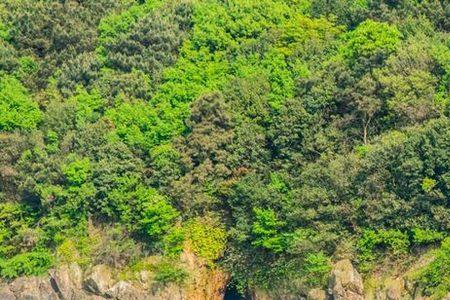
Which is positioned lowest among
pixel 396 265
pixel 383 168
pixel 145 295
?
pixel 145 295

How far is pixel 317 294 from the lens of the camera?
2574 inches

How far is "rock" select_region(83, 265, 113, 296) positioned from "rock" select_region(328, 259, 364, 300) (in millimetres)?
13307

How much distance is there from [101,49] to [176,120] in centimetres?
1068

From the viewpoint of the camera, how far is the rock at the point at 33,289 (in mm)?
70438

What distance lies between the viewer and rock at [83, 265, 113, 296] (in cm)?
6912

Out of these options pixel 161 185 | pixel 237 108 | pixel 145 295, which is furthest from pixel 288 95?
pixel 145 295

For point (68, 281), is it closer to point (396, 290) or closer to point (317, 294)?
point (317, 294)

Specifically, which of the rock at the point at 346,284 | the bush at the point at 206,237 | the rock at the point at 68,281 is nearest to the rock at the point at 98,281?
the rock at the point at 68,281

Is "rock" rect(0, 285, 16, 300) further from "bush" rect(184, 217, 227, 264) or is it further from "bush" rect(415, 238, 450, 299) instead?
"bush" rect(415, 238, 450, 299)

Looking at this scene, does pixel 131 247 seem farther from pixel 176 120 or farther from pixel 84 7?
pixel 84 7

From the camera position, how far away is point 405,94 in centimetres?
7019

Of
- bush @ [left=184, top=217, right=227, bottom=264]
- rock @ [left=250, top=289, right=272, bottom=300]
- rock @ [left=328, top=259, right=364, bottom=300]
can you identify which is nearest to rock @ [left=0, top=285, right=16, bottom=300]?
bush @ [left=184, top=217, right=227, bottom=264]

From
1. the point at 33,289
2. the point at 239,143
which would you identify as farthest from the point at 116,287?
the point at 239,143

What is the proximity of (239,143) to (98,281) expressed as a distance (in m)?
11.9
